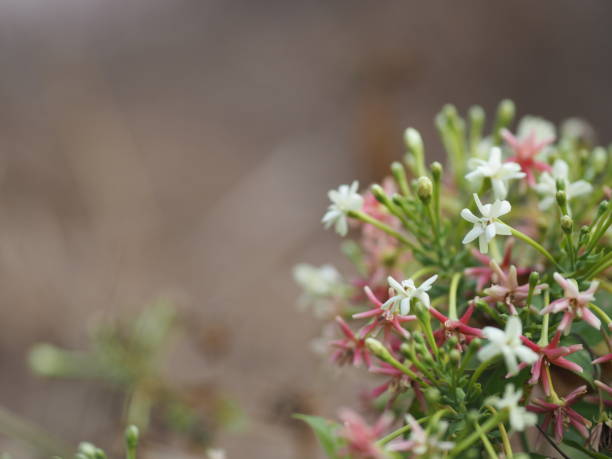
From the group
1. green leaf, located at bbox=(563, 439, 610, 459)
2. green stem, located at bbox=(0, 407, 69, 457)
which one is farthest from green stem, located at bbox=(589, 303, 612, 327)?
green stem, located at bbox=(0, 407, 69, 457)

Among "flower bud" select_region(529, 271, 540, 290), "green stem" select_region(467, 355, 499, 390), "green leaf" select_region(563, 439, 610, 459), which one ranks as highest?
"flower bud" select_region(529, 271, 540, 290)

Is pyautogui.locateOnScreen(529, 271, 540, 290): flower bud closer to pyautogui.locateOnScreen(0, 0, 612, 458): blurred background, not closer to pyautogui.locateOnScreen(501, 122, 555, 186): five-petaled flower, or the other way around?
pyautogui.locateOnScreen(501, 122, 555, 186): five-petaled flower

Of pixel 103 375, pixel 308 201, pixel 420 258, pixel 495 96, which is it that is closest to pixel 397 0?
pixel 495 96

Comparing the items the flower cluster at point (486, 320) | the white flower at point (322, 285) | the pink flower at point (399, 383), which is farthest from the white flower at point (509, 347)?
the white flower at point (322, 285)

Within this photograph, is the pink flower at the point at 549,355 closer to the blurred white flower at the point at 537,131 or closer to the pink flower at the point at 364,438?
the pink flower at the point at 364,438

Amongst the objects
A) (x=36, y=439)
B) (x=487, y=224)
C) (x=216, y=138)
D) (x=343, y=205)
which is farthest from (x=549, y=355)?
(x=216, y=138)
